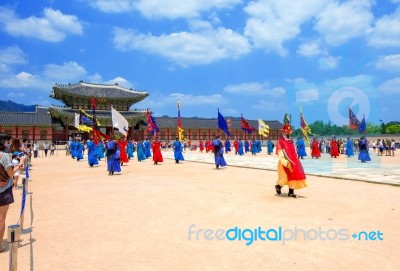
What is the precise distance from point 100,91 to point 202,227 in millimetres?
49531

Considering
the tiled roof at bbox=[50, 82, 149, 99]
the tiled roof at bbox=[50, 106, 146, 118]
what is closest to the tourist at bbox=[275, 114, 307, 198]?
the tiled roof at bbox=[50, 106, 146, 118]

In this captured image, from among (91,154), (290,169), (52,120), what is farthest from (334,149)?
(52,120)

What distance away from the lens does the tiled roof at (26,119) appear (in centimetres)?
4334

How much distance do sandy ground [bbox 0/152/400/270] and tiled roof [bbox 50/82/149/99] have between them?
139ft

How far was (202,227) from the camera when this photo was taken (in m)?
5.23

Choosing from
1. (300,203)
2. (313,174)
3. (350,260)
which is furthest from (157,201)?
(313,174)

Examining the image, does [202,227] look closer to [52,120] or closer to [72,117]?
[72,117]

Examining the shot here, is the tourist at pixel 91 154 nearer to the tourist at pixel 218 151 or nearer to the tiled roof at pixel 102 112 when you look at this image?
the tourist at pixel 218 151

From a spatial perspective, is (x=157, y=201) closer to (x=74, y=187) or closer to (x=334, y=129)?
(x=74, y=187)

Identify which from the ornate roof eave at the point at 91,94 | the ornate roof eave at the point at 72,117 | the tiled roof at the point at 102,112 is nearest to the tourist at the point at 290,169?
the ornate roof eave at the point at 72,117

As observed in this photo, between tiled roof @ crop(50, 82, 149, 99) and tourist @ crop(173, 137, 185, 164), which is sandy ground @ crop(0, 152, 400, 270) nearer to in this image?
tourist @ crop(173, 137, 185, 164)

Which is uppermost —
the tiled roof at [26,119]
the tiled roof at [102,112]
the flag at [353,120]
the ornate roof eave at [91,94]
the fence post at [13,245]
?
the ornate roof eave at [91,94]

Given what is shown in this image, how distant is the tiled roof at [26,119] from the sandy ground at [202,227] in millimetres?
39531

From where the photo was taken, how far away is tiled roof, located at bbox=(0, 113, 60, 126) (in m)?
43.3
